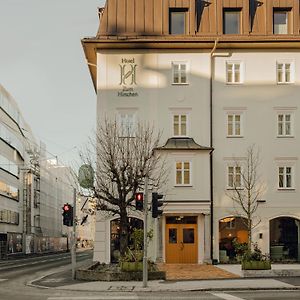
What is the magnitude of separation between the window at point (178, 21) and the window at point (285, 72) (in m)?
6.47

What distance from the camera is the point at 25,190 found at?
86750 mm

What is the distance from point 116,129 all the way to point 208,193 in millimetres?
6691

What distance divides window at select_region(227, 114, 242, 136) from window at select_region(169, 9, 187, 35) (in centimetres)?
627

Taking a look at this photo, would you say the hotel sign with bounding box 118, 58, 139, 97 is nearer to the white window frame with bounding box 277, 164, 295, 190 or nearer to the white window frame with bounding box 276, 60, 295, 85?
the white window frame with bounding box 276, 60, 295, 85

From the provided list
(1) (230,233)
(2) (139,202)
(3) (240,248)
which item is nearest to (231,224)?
(1) (230,233)

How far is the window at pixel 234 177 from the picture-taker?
39312 mm

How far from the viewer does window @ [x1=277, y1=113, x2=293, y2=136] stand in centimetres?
3994

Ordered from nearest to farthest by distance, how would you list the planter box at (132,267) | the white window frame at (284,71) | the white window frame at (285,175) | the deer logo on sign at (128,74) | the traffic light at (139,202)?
1. the traffic light at (139,202)
2. the planter box at (132,267)
3. the white window frame at (285,175)
4. the deer logo on sign at (128,74)
5. the white window frame at (284,71)

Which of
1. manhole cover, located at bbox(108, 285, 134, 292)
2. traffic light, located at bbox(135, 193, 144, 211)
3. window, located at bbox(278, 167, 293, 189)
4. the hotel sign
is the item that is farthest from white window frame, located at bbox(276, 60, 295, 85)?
manhole cover, located at bbox(108, 285, 134, 292)

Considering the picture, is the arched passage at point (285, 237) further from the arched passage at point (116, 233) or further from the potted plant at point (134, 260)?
the potted plant at point (134, 260)

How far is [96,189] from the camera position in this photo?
34.2 meters

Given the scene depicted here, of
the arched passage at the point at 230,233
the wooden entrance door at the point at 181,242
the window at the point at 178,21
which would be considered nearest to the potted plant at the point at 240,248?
the arched passage at the point at 230,233

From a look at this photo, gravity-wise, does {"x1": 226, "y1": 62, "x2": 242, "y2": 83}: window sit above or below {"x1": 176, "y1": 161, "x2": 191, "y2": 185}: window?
above

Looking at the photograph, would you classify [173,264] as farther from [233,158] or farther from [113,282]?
[113,282]
